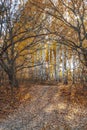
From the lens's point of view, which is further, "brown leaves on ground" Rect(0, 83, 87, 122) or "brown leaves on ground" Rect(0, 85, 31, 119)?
"brown leaves on ground" Rect(0, 83, 87, 122)

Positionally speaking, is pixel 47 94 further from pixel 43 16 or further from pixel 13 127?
pixel 13 127

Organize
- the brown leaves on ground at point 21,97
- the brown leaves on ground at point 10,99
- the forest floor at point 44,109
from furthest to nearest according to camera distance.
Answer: the brown leaves on ground at point 21,97 → the brown leaves on ground at point 10,99 → the forest floor at point 44,109

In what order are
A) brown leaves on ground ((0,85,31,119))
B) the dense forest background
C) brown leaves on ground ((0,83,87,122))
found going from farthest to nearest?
brown leaves on ground ((0,83,87,122))
brown leaves on ground ((0,85,31,119))
the dense forest background

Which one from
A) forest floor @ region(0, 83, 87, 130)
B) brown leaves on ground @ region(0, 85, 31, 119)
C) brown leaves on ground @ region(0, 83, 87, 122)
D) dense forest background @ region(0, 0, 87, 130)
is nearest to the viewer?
forest floor @ region(0, 83, 87, 130)

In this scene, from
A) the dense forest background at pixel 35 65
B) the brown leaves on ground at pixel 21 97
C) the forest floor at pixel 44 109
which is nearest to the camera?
the forest floor at pixel 44 109

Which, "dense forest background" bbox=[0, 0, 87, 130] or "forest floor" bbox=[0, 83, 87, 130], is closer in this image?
"forest floor" bbox=[0, 83, 87, 130]

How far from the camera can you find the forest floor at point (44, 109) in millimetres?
11914

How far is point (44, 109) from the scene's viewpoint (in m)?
15.1

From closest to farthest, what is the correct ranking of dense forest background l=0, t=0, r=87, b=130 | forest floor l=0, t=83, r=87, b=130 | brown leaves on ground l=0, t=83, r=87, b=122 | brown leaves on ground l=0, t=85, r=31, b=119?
1. forest floor l=0, t=83, r=87, b=130
2. dense forest background l=0, t=0, r=87, b=130
3. brown leaves on ground l=0, t=85, r=31, b=119
4. brown leaves on ground l=0, t=83, r=87, b=122

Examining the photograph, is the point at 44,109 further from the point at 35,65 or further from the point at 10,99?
the point at 35,65

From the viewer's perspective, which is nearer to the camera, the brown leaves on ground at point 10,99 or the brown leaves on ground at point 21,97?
the brown leaves on ground at point 10,99

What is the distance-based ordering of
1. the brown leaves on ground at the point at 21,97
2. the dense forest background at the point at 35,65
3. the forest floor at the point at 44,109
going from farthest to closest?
the brown leaves on ground at the point at 21,97
the dense forest background at the point at 35,65
the forest floor at the point at 44,109

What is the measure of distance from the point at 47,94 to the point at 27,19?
20.0 ft

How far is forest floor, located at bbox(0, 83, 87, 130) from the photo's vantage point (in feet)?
39.1
